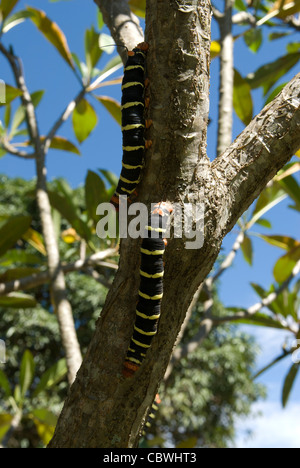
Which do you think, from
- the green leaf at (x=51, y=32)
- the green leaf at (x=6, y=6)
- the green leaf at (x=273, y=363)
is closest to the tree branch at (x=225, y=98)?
the green leaf at (x=51, y=32)

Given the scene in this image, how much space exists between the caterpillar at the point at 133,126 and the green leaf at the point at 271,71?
1.82 metres

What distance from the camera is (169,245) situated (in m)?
1.24

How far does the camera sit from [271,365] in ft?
8.89

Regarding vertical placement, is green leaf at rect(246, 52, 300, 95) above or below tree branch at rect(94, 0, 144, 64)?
above

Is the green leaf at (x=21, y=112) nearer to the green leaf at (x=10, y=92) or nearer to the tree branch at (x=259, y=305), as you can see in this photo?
the green leaf at (x=10, y=92)

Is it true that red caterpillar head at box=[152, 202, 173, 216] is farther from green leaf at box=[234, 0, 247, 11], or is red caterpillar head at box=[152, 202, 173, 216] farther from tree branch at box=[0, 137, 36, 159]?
green leaf at box=[234, 0, 247, 11]

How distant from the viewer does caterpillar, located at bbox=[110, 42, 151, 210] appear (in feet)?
4.20

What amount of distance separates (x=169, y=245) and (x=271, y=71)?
7.11ft

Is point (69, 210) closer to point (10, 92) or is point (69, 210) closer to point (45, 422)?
Answer: point (10, 92)

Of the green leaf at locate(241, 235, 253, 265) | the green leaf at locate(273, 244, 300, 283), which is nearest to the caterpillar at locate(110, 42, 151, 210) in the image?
the green leaf at locate(273, 244, 300, 283)

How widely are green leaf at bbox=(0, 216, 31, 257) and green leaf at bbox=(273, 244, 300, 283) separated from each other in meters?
1.54

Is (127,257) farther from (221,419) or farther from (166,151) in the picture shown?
(221,419)

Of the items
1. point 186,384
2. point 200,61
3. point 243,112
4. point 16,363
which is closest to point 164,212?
point 200,61

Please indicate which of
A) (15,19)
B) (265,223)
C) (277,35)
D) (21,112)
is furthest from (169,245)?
(277,35)
